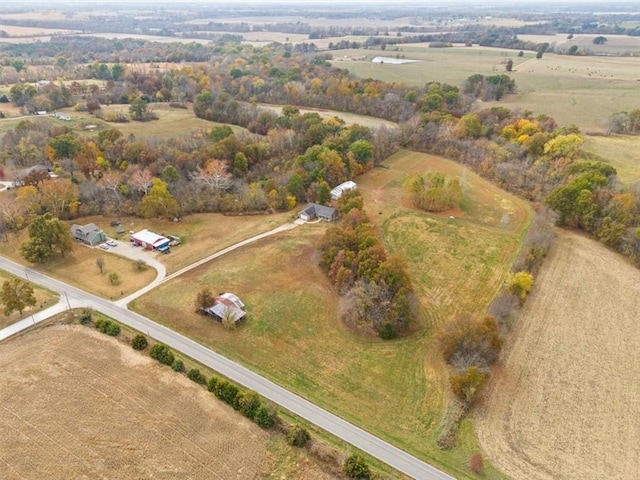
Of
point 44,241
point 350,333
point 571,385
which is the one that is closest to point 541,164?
point 571,385

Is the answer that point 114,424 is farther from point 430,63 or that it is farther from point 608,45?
point 608,45

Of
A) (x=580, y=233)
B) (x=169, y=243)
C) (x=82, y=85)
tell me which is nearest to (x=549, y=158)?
(x=580, y=233)

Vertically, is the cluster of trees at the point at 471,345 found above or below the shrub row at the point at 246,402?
above

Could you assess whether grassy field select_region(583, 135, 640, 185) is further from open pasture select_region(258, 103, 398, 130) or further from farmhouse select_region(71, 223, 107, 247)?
farmhouse select_region(71, 223, 107, 247)

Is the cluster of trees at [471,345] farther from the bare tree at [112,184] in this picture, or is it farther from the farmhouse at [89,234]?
the bare tree at [112,184]

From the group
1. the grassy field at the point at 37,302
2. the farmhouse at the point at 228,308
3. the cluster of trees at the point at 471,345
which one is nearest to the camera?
the cluster of trees at the point at 471,345

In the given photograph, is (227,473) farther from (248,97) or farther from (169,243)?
(248,97)

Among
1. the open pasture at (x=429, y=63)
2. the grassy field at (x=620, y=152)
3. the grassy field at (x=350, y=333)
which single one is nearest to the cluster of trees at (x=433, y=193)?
the grassy field at (x=350, y=333)
